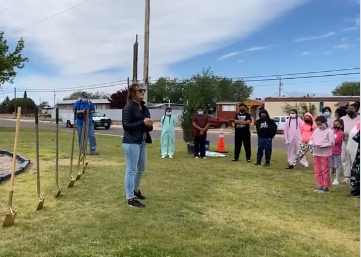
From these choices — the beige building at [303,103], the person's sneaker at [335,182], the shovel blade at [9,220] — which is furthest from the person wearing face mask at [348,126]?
the beige building at [303,103]

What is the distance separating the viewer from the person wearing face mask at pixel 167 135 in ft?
41.1

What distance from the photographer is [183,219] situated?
5.29m

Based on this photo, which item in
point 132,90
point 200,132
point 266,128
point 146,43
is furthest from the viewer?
point 146,43

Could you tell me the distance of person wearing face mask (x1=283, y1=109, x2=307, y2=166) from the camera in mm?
11453

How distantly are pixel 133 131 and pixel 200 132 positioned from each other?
6.84m

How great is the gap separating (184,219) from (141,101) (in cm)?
178

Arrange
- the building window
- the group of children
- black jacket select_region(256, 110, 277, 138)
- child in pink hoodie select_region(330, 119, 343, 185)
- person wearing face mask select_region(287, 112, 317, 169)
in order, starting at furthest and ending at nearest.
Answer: the building window, black jacket select_region(256, 110, 277, 138), person wearing face mask select_region(287, 112, 317, 169), child in pink hoodie select_region(330, 119, 343, 185), the group of children

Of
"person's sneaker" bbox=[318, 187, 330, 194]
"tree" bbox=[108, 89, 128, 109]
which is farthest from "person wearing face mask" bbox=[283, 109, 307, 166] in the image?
"tree" bbox=[108, 89, 128, 109]

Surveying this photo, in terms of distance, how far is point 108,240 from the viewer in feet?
14.2

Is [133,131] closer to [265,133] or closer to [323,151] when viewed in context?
[323,151]

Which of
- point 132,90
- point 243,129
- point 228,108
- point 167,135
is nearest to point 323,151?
point 132,90

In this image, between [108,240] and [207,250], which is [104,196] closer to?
[108,240]

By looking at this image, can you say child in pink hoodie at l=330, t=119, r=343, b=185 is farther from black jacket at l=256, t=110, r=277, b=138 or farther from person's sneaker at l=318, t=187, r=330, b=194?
black jacket at l=256, t=110, r=277, b=138

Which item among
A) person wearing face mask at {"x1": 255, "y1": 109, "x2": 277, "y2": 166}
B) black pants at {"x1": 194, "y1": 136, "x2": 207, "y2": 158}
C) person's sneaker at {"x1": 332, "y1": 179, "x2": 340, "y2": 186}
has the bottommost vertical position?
person's sneaker at {"x1": 332, "y1": 179, "x2": 340, "y2": 186}
